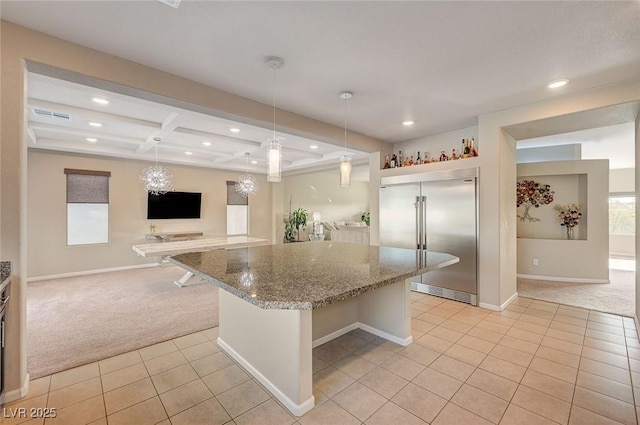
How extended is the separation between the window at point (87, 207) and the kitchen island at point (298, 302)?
464 centimetres

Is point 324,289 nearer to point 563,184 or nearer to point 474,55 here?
point 474,55

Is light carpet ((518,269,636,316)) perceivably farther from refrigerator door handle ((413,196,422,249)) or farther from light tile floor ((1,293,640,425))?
→ refrigerator door handle ((413,196,422,249))

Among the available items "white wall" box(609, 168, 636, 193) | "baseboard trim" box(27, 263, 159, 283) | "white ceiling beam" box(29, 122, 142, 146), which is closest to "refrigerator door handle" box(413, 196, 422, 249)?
"white ceiling beam" box(29, 122, 142, 146)

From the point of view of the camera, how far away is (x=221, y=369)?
2.28 meters

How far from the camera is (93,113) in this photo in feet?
12.1

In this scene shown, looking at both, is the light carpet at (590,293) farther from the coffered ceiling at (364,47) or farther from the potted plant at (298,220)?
the potted plant at (298,220)

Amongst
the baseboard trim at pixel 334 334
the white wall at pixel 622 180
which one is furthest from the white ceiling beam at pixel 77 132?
the white wall at pixel 622 180

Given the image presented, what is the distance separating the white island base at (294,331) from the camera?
176cm

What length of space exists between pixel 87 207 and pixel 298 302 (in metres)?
6.39

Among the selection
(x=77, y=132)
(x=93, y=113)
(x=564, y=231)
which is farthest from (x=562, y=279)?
(x=77, y=132)

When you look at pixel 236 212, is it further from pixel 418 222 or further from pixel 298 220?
pixel 418 222

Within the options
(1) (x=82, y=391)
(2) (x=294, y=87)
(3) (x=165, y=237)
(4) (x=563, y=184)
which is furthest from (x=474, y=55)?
(3) (x=165, y=237)

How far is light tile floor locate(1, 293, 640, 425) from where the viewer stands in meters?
1.74

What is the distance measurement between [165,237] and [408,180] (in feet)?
17.4
